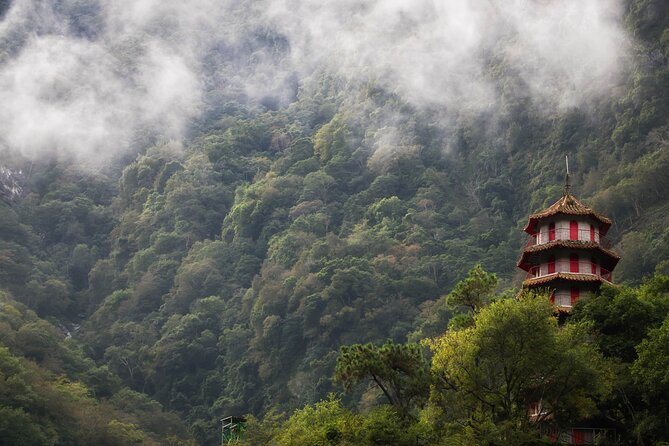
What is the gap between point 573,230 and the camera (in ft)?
168

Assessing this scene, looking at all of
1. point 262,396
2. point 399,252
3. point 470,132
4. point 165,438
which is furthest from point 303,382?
point 470,132

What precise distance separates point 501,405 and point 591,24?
79.6m

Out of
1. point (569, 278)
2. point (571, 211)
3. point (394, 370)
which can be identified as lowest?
point (394, 370)

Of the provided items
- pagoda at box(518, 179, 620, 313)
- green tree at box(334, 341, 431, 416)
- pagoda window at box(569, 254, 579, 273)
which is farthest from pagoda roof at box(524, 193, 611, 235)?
green tree at box(334, 341, 431, 416)

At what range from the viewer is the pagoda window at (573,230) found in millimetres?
51000

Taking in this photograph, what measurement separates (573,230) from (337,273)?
2038 inches

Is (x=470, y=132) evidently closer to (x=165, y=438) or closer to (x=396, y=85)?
(x=396, y=85)

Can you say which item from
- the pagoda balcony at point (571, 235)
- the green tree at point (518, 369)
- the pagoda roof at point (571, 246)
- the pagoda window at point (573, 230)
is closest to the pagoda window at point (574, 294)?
the pagoda roof at point (571, 246)

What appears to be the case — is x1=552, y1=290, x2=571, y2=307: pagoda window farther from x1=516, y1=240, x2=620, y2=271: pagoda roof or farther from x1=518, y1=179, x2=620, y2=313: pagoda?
x1=516, y1=240, x2=620, y2=271: pagoda roof

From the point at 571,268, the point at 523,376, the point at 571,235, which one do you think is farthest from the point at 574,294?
the point at 523,376

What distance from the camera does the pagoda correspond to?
160 feet

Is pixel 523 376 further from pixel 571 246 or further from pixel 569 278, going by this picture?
pixel 571 246

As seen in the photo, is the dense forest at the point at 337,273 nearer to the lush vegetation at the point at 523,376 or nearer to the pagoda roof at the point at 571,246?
the lush vegetation at the point at 523,376

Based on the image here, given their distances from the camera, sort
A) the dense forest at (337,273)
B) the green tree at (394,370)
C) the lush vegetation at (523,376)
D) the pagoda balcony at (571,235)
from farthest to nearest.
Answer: the pagoda balcony at (571,235) < the green tree at (394,370) < the dense forest at (337,273) < the lush vegetation at (523,376)
